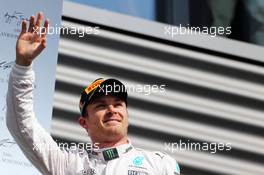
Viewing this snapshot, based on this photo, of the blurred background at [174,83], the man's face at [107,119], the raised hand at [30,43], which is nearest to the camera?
the raised hand at [30,43]

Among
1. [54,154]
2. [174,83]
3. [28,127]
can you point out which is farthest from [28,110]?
[174,83]

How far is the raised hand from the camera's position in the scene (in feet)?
8.24

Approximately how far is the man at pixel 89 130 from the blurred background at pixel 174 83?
0.53 meters

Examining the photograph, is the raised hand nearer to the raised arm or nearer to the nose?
the raised arm

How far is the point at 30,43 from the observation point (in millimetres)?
2551

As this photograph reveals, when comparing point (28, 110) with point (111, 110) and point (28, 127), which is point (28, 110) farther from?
point (111, 110)

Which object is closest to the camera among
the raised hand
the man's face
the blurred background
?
the raised hand

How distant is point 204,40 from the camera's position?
11.6 feet

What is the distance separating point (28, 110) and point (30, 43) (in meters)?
0.20

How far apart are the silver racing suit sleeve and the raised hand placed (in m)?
0.03

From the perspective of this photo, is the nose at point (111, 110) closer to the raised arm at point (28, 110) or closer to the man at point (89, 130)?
the man at point (89, 130)

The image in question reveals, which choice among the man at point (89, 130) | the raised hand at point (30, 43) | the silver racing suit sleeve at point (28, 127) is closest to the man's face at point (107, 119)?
the man at point (89, 130)

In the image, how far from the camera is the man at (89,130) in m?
2.53

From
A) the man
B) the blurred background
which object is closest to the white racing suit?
the man
